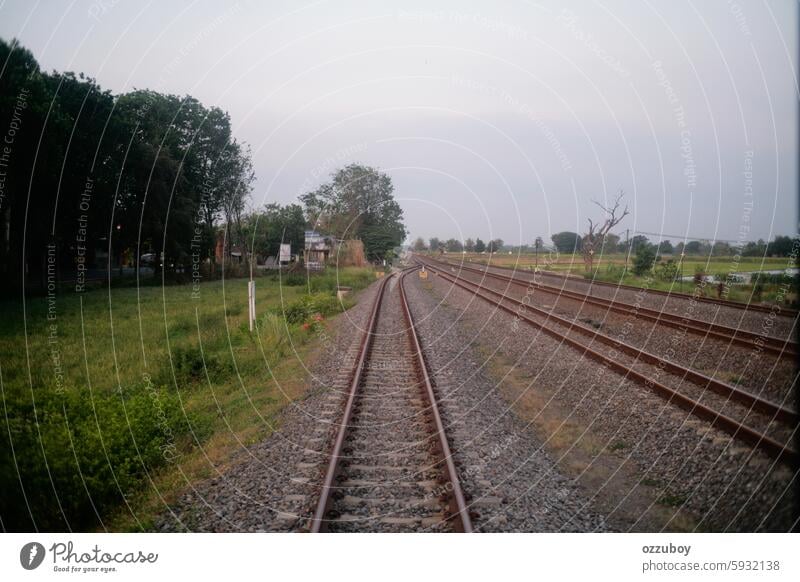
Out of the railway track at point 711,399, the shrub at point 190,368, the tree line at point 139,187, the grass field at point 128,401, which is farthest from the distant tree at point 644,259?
the shrub at point 190,368

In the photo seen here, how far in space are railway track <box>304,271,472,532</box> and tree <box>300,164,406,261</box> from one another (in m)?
9.21

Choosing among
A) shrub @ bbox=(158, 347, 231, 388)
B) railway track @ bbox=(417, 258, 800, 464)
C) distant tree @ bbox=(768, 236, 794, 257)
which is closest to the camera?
distant tree @ bbox=(768, 236, 794, 257)

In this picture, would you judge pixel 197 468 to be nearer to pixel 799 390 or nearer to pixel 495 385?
pixel 495 385

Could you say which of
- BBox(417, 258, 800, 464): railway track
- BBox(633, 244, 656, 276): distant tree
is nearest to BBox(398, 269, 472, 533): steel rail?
BBox(417, 258, 800, 464): railway track

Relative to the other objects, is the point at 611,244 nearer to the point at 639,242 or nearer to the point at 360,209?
the point at 639,242

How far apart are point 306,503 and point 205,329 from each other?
11.1m

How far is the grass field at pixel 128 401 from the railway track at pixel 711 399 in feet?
17.2

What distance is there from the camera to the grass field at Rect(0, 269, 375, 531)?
461 centimetres

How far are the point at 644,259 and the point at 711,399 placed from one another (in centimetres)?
2472

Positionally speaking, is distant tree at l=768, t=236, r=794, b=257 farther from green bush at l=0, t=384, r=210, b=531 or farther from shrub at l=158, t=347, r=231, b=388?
shrub at l=158, t=347, r=231, b=388

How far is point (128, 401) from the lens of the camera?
7039mm
